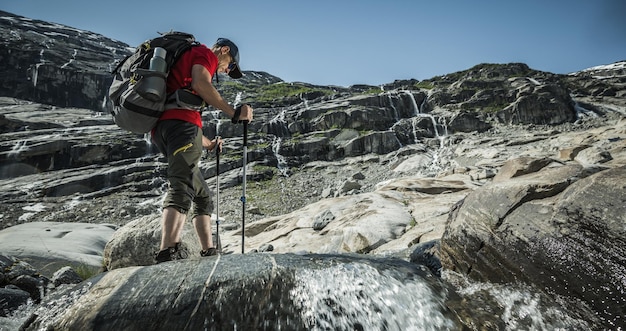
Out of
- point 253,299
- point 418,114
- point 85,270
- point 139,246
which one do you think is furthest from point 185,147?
point 418,114

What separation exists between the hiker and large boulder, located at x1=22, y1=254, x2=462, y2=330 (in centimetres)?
69

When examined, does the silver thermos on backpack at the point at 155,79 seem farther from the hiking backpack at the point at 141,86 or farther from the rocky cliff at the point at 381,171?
the rocky cliff at the point at 381,171

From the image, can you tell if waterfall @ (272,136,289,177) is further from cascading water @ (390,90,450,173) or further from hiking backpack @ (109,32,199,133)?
hiking backpack @ (109,32,199,133)

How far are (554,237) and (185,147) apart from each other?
483 cm

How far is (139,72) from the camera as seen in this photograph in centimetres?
407

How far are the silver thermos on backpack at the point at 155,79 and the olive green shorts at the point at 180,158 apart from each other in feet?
1.36

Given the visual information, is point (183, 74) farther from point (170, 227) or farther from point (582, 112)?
point (582, 112)

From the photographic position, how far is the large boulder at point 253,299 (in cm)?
291

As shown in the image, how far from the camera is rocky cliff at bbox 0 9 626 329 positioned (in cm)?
369

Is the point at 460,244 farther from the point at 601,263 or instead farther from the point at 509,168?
the point at 509,168

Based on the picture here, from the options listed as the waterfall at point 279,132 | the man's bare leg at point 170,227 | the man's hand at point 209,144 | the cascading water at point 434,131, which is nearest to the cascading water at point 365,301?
the man's bare leg at point 170,227

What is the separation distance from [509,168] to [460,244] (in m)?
5.46

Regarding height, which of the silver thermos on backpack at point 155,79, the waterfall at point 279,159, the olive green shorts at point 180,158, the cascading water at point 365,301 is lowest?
the waterfall at point 279,159

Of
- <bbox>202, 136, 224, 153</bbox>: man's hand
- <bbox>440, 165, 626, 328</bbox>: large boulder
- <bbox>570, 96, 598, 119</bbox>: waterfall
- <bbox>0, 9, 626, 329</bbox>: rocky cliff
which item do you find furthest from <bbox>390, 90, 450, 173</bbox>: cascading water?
<bbox>202, 136, 224, 153</bbox>: man's hand
